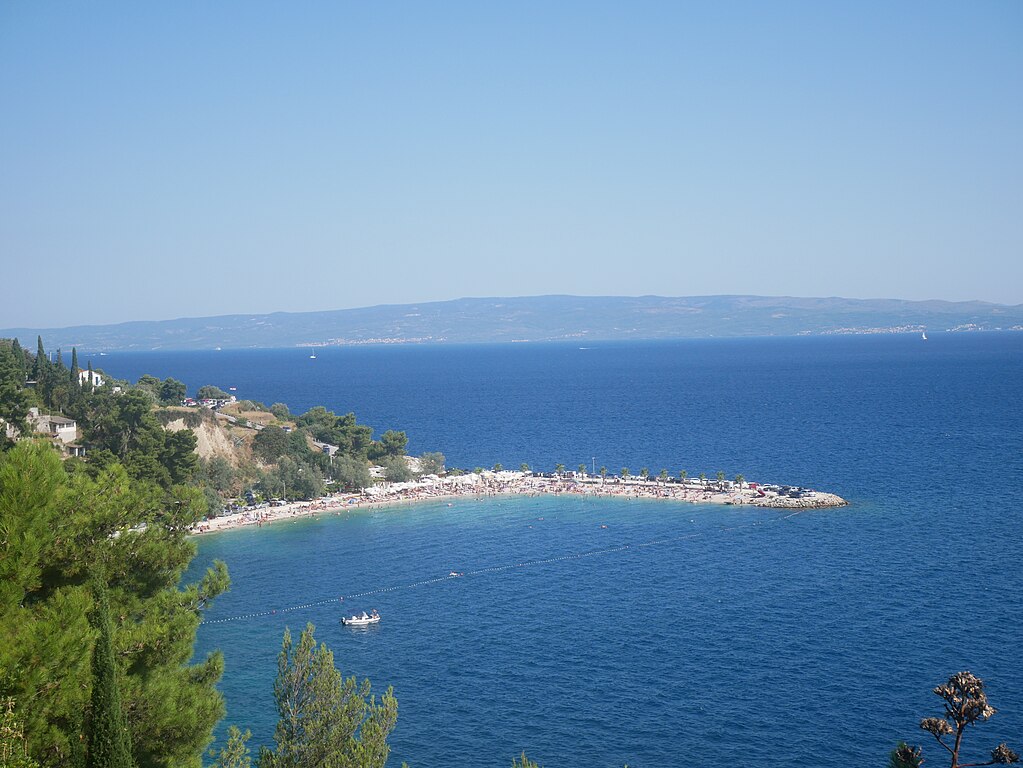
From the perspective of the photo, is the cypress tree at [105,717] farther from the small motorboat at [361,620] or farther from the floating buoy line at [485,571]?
the small motorboat at [361,620]

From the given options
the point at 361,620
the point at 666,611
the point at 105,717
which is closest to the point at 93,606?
the point at 105,717

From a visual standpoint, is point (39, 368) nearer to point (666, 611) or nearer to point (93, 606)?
point (666, 611)

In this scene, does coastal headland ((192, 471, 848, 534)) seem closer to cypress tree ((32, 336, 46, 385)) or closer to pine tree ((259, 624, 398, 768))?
cypress tree ((32, 336, 46, 385))

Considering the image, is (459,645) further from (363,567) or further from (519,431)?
(519,431)

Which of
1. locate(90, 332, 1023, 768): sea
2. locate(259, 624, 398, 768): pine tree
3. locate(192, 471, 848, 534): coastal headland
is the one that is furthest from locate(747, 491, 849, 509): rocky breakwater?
locate(259, 624, 398, 768): pine tree

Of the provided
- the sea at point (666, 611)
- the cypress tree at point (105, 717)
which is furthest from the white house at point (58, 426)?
the cypress tree at point (105, 717)
